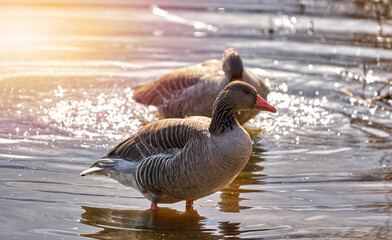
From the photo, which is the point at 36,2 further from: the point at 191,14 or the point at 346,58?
the point at 346,58

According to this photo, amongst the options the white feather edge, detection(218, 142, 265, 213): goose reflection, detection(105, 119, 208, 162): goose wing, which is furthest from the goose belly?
the white feather edge

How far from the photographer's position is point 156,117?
1173 cm

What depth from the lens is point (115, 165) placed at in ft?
25.7

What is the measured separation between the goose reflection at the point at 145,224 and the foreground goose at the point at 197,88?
2.92 meters

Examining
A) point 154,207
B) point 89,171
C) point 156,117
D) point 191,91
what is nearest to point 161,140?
point 154,207

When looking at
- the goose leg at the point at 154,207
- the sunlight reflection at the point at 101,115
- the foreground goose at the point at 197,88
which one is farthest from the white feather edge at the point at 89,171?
the foreground goose at the point at 197,88

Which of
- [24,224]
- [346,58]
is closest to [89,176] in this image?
[24,224]

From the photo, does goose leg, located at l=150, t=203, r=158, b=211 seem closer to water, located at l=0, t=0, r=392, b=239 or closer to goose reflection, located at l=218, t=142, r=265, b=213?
water, located at l=0, t=0, r=392, b=239

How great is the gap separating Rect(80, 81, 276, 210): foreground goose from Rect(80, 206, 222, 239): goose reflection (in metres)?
0.17

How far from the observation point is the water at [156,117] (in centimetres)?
744

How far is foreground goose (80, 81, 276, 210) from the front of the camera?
23.7ft

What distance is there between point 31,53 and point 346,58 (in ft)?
21.1

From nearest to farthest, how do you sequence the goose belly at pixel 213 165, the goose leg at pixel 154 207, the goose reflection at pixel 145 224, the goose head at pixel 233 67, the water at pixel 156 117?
the goose reflection at pixel 145 224
the goose belly at pixel 213 165
the water at pixel 156 117
the goose leg at pixel 154 207
the goose head at pixel 233 67

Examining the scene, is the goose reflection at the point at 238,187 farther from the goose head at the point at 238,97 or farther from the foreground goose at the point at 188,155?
the goose head at the point at 238,97
